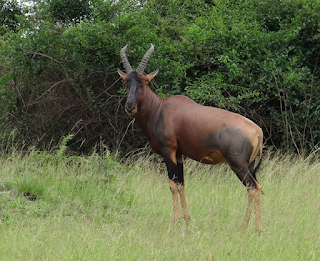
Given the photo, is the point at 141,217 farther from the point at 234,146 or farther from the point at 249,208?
the point at 234,146

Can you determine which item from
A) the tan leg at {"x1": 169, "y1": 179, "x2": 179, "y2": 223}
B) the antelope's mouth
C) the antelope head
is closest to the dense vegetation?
the antelope head

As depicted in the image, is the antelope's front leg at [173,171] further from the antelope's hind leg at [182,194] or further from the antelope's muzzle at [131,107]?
the antelope's muzzle at [131,107]

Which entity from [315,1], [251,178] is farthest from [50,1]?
[251,178]

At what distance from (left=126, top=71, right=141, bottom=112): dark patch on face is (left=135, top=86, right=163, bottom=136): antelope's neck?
0.87 ft

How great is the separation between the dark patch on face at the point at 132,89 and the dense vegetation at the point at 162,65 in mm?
3330

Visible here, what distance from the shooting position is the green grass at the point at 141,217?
18.0 ft

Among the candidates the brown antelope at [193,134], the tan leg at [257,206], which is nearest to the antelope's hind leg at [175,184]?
the brown antelope at [193,134]

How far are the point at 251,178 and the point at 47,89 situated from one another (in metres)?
7.01

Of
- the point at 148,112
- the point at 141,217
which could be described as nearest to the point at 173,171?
the point at 141,217

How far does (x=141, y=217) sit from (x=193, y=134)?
52.8 inches

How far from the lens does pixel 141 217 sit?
7172mm

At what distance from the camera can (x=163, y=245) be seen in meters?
5.59

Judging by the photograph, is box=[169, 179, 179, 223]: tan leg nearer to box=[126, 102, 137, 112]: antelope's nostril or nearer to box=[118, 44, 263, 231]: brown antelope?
box=[118, 44, 263, 231]: brown antelope

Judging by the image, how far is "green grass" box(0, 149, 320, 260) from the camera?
5.50m
